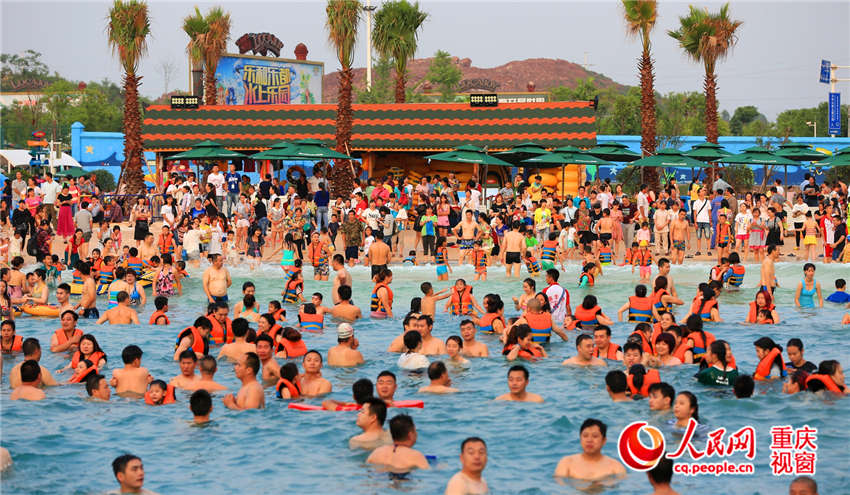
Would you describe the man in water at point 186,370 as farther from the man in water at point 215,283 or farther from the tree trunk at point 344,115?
the tree trunk at point 344,115

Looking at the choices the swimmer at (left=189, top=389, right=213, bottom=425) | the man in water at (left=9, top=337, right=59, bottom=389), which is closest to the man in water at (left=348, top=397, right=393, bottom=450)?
the swimmer at (left=189, top=389, right=213, bottom=425)

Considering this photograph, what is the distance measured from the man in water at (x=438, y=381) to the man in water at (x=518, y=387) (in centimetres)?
81

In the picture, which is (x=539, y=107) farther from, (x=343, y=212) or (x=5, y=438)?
(x=5, y=438)

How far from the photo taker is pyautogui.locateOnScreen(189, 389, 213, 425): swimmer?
12.1 metres

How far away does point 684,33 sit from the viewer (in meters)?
36.9

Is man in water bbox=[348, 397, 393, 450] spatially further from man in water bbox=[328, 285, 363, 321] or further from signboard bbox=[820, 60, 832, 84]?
signboard bbox=[820, 60, 832, 84]

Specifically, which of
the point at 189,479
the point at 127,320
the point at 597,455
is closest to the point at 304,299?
the point at 127,320

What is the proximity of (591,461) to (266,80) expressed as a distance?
153 ft

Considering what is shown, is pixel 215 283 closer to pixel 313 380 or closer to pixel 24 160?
pixel 313 380

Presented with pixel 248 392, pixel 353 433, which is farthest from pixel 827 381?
pixel 248 392

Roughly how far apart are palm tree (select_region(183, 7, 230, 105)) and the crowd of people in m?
7.54

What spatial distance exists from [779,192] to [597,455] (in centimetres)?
2023

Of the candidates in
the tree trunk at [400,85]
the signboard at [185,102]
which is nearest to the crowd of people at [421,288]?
the signboard at [185,102]

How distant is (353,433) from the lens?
12.2 meters
